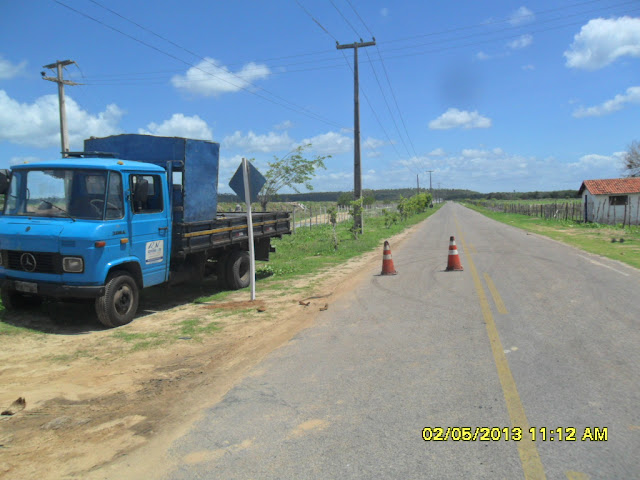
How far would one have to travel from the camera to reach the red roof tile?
37.5 metres

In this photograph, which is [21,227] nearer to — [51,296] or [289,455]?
[51,296]

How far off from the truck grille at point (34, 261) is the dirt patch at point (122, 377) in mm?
919

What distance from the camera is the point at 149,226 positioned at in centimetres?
835

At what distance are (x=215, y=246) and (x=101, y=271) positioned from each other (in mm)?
2844

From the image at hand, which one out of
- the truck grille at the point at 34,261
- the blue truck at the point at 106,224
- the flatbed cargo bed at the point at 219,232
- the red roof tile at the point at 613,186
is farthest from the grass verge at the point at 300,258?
the red roof tile at the point at 613,186

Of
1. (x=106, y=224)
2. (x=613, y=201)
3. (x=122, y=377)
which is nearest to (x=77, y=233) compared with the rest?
(x=106, y=224)

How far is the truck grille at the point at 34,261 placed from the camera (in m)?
7.18

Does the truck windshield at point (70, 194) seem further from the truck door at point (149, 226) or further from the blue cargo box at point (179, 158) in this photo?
the blue cargo box at point (179, 158)

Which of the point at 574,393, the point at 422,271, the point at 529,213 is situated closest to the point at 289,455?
the point at 574,393

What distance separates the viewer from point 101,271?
7.29m

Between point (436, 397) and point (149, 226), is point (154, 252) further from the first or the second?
point (436, 397)

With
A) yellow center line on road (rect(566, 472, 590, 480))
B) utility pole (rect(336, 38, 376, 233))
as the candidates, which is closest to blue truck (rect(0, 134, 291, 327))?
yellow center line on road (rect(566, 472, 590, 480))

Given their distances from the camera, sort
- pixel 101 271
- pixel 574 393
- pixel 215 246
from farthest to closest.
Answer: pixel 215 246 < pixel 101 271 < pixel 574 393

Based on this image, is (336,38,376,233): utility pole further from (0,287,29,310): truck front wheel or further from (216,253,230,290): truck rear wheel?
(0,287,29,310): truck front wheel
